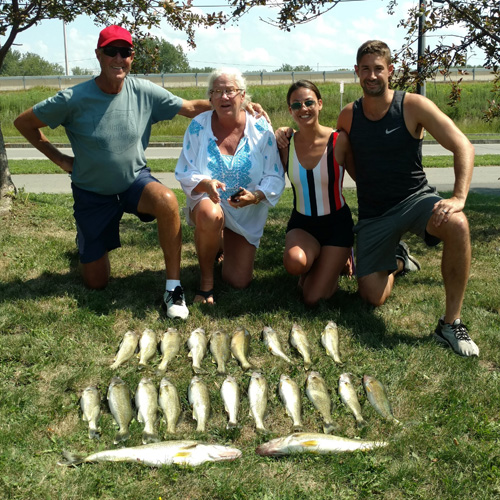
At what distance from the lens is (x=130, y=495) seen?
2.92 m

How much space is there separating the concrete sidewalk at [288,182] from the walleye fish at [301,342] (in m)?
8.74

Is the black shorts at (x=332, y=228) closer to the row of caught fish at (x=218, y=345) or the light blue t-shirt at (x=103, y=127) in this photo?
the row of caught fish at (x=218, y=345)

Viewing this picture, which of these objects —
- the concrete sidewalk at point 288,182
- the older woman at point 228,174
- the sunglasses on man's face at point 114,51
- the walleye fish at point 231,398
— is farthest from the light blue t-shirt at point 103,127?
the concrete sidewalk at point 288,182

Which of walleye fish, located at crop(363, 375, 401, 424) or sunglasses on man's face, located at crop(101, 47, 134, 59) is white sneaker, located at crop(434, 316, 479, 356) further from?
sunglasses on man's face, located at crop(101, 47, 134, 59)

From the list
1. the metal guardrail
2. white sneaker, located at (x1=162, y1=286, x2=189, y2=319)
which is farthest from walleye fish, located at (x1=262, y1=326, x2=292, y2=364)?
the metal guardrail

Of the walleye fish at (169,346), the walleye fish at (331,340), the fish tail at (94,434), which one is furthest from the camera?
the walleye fish at (331,340)

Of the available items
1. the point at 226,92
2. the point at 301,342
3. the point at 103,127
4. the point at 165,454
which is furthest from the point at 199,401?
the point at 226,92

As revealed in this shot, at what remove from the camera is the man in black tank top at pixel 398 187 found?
4406 millimetres

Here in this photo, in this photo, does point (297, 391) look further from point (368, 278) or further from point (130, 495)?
point (368, 278)

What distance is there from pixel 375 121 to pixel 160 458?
10.7 ft

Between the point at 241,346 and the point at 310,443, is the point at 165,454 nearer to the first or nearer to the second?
the point at 310,443

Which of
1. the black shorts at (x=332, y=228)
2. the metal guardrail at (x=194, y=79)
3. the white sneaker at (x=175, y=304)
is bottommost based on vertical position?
the white sneaker at (x=175, y=304)

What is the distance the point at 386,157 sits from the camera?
485cm

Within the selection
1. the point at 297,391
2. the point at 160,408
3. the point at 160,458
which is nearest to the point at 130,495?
the point at 160,458
